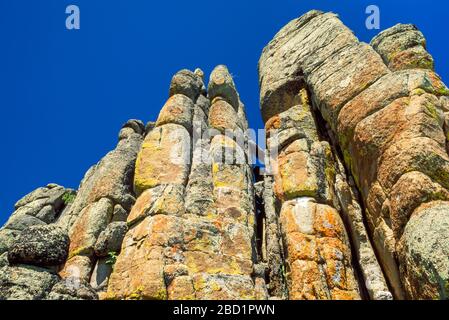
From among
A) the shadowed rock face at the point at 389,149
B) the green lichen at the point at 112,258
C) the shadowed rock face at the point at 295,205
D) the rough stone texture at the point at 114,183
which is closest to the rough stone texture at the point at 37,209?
the rough stone texture at the point at 114,183

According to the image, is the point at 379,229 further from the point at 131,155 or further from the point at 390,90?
the point at 131,155

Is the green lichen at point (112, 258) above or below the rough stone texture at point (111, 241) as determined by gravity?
below

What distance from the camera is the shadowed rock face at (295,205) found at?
11.9 meters

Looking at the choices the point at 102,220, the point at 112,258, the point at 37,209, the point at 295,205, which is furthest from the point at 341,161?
the point at 37,209

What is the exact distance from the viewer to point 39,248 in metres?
13.8

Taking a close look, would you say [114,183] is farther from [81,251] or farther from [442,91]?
[442,91]

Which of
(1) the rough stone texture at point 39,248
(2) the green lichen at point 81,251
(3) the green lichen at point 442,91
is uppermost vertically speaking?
(3) the green lichen at point 442,91

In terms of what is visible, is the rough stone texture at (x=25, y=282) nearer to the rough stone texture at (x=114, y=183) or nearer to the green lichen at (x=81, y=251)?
the green lichen at (x=81, y=251)

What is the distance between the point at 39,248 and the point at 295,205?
9.77 metres

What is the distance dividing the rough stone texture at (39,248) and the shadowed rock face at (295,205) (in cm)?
4

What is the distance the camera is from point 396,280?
1212 cm

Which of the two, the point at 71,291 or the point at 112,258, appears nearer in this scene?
the point at 71,291
